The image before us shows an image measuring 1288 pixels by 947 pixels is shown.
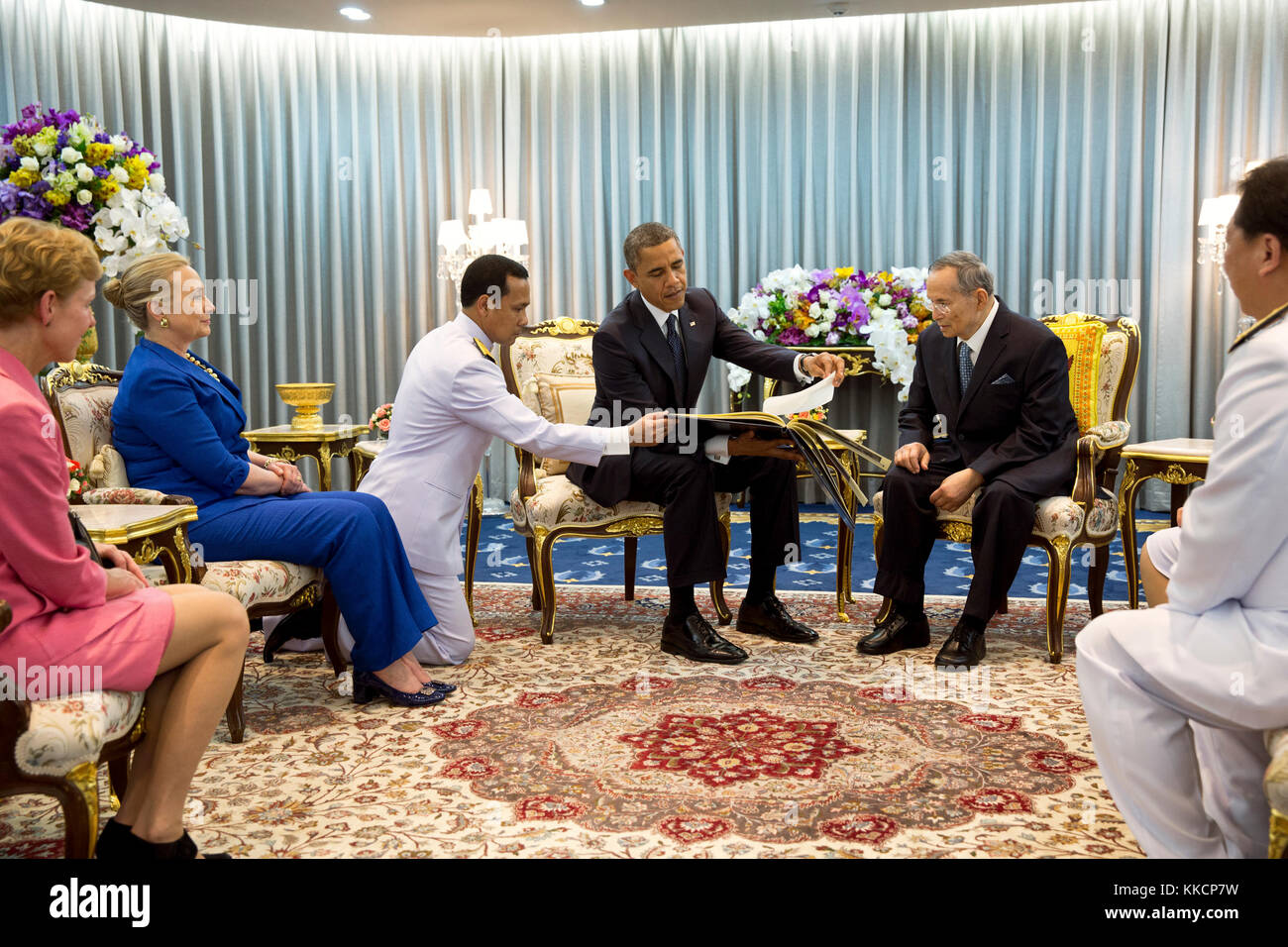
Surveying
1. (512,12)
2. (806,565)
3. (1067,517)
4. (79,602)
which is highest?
(512,12)

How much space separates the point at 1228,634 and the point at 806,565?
370 cm

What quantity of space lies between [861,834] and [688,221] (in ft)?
19.1

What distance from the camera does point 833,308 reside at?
6426mm

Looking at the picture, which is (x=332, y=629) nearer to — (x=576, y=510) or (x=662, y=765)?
(x=576, y=510)

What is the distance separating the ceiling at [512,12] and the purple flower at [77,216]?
2971 mm

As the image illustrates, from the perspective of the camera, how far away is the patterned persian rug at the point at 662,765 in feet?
7.51

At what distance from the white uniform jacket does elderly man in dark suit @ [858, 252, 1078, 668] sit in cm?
113

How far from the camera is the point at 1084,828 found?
2.31 m

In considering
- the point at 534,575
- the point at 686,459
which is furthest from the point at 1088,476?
the point at 534,575

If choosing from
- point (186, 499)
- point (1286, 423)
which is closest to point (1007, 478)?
point (1286, 423)

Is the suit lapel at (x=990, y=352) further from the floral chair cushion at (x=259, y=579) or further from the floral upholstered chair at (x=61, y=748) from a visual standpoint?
the floral upholstered chair at (x=61, y=748)

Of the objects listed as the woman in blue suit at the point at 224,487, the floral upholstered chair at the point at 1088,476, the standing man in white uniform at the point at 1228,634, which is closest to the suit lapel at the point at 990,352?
the floral upholstered chair at the point at 1088,476

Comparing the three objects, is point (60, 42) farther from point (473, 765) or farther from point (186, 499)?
point (473, 765)

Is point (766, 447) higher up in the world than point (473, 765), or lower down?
higher up
